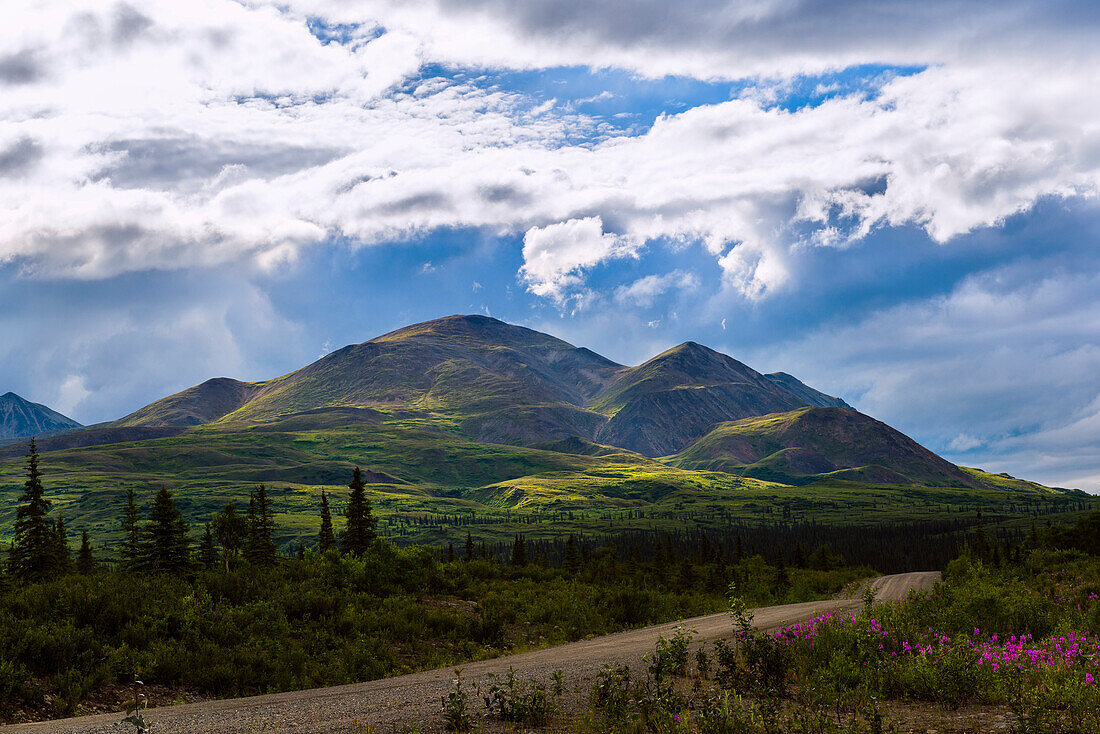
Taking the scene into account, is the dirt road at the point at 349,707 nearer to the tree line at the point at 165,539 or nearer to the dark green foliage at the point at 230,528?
the tree line at the point at 165,539

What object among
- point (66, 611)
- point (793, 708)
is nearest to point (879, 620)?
point (793, 708)

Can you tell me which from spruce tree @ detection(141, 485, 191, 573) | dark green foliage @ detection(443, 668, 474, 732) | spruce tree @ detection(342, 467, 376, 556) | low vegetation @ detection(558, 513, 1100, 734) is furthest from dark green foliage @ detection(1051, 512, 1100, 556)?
spruce tree @ detection(141, 485, 191, 573)

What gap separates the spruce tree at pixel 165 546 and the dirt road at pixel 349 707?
2027 centimetres

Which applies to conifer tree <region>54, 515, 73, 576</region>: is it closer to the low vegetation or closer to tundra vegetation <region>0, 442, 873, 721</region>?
tundra vegetation <region>0, 442, 873, 721</region>

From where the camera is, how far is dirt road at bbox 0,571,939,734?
14.7 meters

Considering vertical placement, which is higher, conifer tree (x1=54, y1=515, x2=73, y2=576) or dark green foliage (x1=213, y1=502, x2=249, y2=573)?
dark green foliage (x1=213, y1=502, x2=249, y2=573)

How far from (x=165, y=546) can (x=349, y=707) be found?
86.1 feet

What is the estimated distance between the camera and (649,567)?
61938mm

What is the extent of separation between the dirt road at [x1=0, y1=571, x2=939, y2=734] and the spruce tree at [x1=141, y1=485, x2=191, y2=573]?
66.5 ft

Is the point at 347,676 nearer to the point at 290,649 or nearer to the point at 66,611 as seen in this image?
the point at 290,649

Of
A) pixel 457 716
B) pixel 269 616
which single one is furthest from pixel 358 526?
pixel 457 716

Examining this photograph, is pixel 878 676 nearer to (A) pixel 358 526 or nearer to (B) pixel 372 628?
(B) pixel 372 628

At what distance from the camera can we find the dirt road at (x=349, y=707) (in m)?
14.7

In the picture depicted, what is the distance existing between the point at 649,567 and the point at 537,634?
3121 cm
